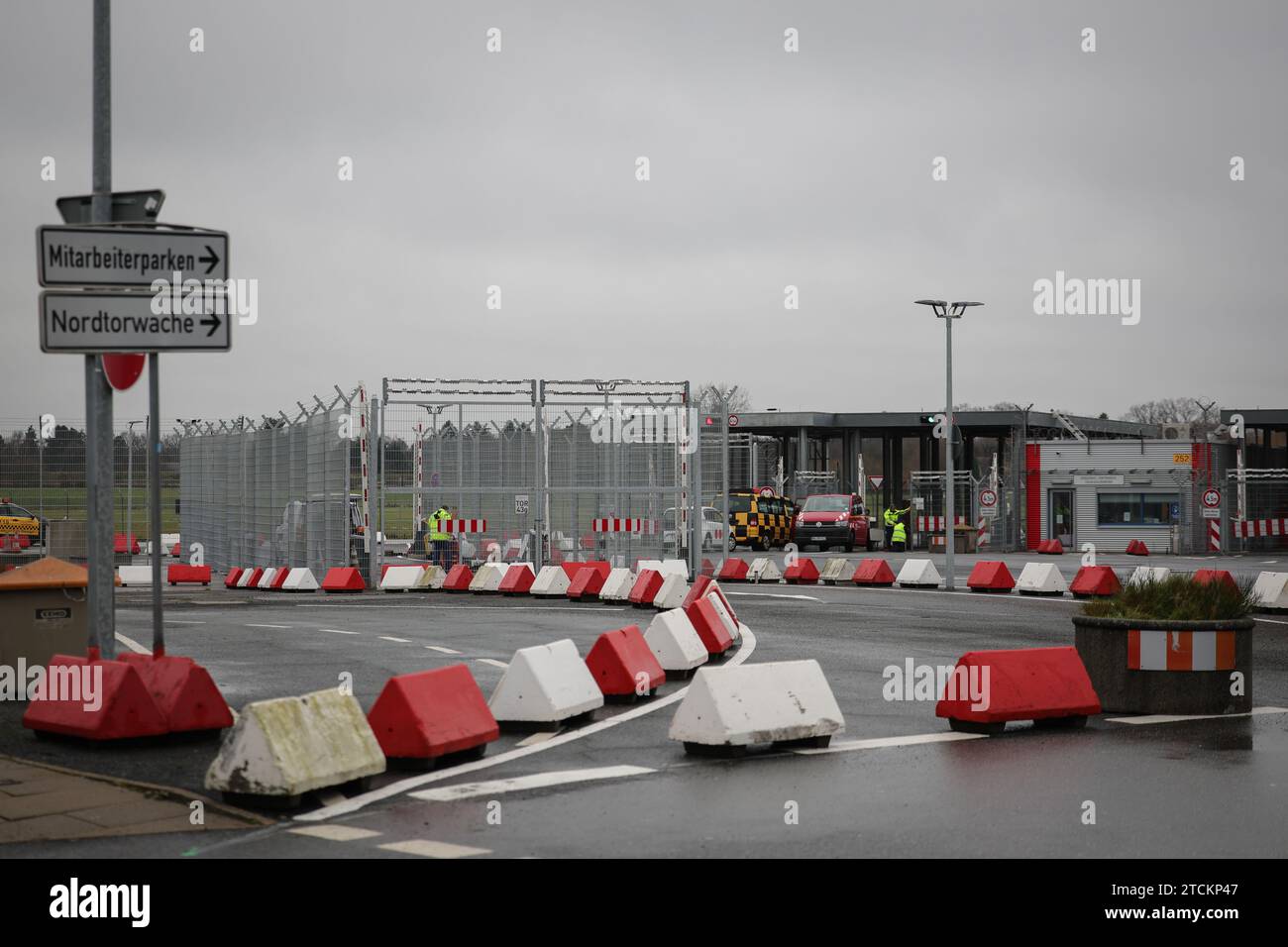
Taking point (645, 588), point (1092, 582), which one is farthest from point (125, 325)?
point (1092, 582)

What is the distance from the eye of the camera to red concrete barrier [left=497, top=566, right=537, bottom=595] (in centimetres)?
2877

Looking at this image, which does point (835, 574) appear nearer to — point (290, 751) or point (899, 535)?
point (899, 535)

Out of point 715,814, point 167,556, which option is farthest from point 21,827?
point 167,556

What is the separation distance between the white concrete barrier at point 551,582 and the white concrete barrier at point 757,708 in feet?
56.7

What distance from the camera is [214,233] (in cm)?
1013

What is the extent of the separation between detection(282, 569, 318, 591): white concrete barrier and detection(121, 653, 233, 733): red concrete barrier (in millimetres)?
20037

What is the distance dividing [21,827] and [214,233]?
4.10m

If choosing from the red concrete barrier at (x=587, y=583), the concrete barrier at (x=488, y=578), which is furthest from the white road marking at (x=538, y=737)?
the concrete barrier at (x=488, y=578)

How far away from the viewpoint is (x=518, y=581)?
28844 millimetres

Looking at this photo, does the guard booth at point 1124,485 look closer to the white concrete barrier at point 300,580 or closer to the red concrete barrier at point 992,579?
the red concrete barrier at point 992,579

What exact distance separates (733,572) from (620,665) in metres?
21.7

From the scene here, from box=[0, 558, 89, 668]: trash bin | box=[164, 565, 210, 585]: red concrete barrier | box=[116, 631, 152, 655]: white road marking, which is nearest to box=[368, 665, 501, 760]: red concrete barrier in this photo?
box=[0, 558, 89, 668]: trash bin

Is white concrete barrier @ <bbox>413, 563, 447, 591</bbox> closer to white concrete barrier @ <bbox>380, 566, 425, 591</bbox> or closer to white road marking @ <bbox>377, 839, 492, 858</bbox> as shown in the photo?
white concrete barrier @ <bbox>380, 566, 425, 591</bbox>

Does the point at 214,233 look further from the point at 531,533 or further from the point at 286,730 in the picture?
the point at 531,533
